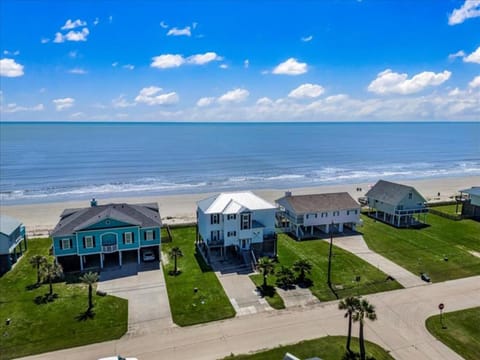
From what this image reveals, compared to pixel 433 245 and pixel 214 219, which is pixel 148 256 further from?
pixel 433 245

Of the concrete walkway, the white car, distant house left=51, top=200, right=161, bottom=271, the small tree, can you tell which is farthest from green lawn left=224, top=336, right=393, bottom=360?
distant house left=51, top=200, right=161, bottom=271

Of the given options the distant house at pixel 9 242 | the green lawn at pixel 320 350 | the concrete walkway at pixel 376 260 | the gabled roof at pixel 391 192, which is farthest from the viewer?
the gabled roof at pixel 391 192

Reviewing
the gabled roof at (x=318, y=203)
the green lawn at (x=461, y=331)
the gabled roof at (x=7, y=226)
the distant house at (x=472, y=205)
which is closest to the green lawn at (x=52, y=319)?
the gabled roof at (x=7, y=226)

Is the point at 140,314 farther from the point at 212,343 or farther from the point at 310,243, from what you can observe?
the point at 310,243

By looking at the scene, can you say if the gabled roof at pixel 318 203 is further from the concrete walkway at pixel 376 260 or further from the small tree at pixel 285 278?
the small tree at pixel 285 278

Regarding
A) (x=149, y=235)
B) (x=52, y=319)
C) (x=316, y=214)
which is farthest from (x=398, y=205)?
(x=52, y=319)
